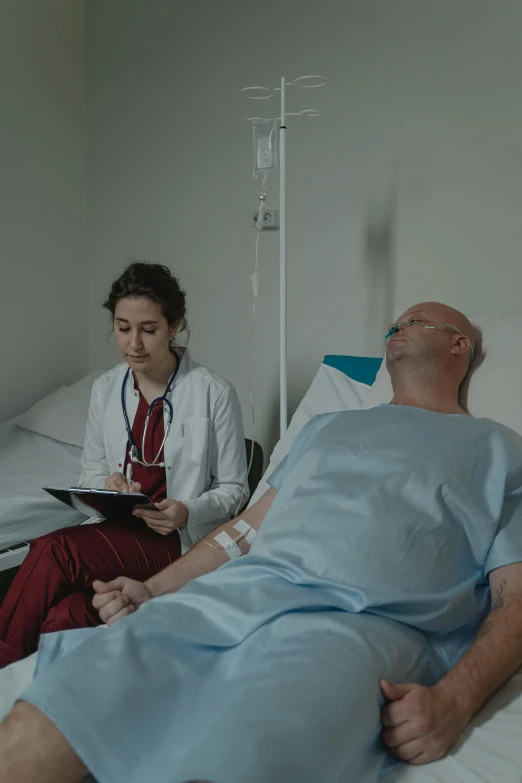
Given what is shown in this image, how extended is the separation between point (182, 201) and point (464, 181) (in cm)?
122

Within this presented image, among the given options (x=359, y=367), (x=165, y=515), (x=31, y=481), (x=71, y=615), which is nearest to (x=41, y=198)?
(x=31, y=481)

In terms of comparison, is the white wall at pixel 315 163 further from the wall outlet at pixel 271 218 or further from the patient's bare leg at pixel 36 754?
the patient's bare leg at pixel 36 754

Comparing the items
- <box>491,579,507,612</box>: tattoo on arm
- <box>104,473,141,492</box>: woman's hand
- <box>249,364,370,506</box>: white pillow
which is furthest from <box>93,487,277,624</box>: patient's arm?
<box>491,579,507,612</box>: tattoo on arm

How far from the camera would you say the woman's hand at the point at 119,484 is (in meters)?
1.74

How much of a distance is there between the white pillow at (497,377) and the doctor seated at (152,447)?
435 millimetres

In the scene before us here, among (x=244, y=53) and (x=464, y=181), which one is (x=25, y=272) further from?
(x=464, y=181)

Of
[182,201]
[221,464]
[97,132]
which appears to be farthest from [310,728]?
[97,132]

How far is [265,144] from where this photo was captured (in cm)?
214

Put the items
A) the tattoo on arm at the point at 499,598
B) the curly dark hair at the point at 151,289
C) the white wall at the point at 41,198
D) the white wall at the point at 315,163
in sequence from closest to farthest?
the tattoo on arm at the point at 499,598 < the curly dark hair at the point at 151,289 < the white wall at the point at 315,163 < the white wall at the point at 41,198

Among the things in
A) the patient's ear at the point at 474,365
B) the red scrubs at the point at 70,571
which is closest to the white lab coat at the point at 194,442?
the red scrubs at the point at 70,571

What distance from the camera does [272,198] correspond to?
2.65 metres

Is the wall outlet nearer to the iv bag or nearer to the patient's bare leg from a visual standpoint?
the iv bag

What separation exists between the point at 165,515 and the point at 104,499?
173 mm

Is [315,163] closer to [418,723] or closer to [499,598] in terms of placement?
[499,598]
